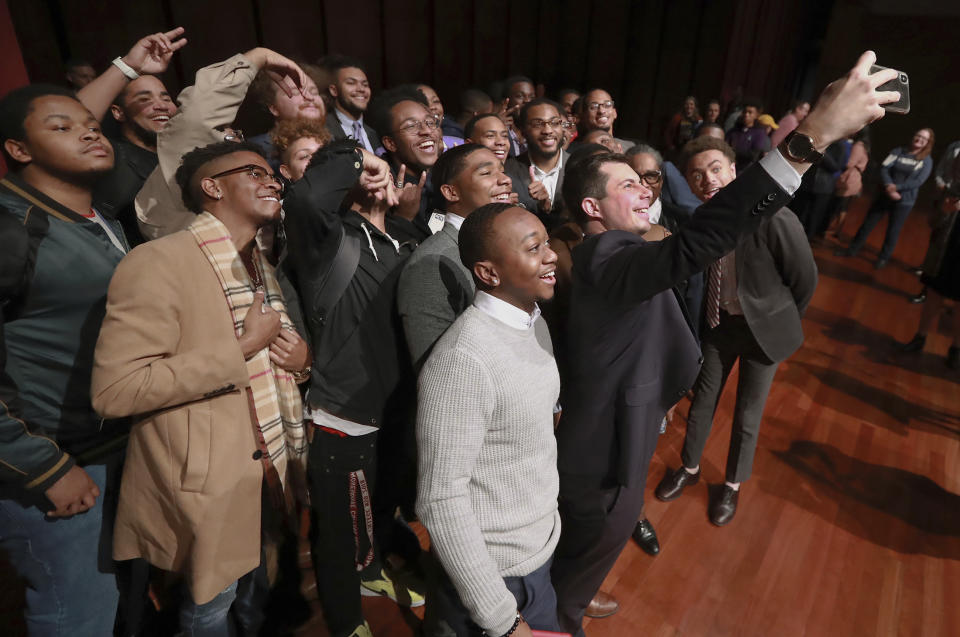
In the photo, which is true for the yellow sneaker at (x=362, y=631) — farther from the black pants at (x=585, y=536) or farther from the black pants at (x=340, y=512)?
the black pants at (x=585, y=536)

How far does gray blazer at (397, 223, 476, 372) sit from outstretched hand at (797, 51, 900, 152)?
87 centimetres

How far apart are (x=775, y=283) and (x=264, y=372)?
1983 millimetres

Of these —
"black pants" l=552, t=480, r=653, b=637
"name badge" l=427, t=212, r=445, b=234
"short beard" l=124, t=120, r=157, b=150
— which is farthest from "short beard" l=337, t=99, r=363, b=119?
"black pants" l=552, t=480, r=653, b=637

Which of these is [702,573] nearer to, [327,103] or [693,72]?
[327,103]

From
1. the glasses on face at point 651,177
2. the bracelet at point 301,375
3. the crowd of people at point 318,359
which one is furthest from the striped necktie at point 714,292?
the bracelet at point 301,375

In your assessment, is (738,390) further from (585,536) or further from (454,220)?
(454,220)

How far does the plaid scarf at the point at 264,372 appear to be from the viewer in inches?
53.7

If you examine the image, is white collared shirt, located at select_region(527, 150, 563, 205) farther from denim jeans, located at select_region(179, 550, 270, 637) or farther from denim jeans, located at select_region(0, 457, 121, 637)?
denim jeans, located at select_region(0, 457, 121, 637)

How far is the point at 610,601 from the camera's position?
6.85ft

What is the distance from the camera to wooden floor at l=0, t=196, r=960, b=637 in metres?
2.08

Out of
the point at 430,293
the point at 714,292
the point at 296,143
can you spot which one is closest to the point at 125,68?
the point at 296,143

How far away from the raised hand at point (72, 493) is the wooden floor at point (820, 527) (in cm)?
95

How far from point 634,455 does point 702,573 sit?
108 centimetres

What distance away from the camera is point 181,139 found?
1.71m
